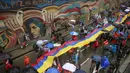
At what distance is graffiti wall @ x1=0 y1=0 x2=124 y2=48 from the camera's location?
925 centimetres

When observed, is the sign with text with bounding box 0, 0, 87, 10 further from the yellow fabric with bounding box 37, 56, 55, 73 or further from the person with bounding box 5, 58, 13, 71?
the yellow fabric with bounding box 37, 56, 55, 73

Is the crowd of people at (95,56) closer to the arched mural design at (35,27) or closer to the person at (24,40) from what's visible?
the person at (24,40)

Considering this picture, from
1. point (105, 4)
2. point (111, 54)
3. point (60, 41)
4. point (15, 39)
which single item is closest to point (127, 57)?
point (111, 54)

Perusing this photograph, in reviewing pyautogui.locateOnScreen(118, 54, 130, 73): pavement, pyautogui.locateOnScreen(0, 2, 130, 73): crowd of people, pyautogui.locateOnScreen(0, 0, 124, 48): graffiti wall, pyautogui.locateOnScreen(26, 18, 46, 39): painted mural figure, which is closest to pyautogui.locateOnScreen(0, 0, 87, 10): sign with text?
pyautogui.locateOnScreen(0, 0, 124, 48): graffiti wall

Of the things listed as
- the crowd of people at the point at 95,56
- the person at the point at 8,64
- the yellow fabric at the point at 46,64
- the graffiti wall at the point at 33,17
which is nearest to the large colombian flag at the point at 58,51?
the yellow fabric at the point at 46,64

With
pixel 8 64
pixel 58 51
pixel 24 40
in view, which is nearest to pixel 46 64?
pixel 58 51

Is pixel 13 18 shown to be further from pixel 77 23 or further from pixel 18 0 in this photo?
pixel 77 23

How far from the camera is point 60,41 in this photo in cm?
1102

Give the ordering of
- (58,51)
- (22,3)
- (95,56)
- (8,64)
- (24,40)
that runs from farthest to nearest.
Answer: (24,40)
(22,3)
(58,51)
(95,56)
(8,64)

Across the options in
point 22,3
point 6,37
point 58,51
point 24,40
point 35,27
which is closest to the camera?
point 58,51

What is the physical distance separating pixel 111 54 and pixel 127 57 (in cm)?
245

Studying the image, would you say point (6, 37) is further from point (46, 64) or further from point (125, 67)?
point (125, 67)

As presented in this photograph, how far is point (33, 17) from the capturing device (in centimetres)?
1092

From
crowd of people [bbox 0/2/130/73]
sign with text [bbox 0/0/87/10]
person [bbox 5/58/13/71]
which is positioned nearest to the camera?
crowd of people [bbox 0/2/130/73]
